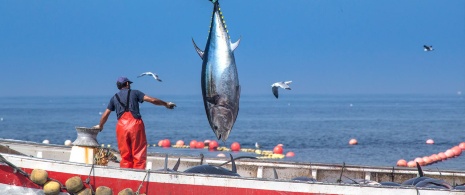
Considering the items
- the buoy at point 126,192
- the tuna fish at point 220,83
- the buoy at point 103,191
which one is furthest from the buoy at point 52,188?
the tuna fish at point 220,83

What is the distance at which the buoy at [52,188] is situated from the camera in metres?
11.9

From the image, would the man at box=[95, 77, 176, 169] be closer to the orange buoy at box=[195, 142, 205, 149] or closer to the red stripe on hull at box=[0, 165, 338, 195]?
the red stripe on hull at box=[0, 165, 338, 195]

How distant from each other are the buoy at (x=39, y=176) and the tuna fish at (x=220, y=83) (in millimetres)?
3929

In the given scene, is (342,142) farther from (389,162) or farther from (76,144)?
(76,144)

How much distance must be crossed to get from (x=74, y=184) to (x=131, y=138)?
3.62 ft

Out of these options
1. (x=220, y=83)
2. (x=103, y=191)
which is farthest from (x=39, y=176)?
(x=220, y=83)

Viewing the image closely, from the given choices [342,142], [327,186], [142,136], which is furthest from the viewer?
[342,142]

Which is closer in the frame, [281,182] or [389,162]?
[281,182]

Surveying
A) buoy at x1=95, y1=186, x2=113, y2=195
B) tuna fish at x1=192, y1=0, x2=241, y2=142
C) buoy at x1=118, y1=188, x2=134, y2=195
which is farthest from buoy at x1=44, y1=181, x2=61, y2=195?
tuna fish at x1=192, y1=0, x2=241, y2=142

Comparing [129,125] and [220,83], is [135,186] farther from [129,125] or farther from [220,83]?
[220,83]

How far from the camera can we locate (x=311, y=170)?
15047mm

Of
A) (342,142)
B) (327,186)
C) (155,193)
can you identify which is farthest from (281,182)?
(342,142)

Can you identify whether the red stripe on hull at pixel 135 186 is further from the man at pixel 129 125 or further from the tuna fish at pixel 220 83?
the tuna fish at pixel 220 83

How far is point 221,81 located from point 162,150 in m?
32.9
